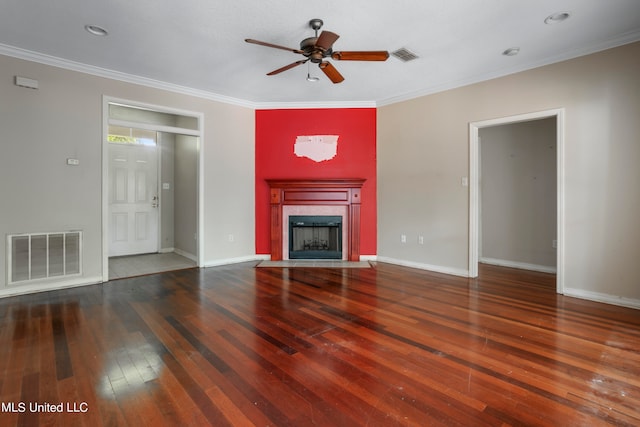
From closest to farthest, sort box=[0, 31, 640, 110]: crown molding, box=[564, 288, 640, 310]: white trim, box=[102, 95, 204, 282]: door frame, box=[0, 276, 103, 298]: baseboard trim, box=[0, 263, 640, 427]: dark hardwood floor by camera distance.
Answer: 1. box=[0, 263, 640, 427]: dark hardwood floor
2. box=[564, 288, 640, 310]: white trim
3. box=[0, 31, 640, 110]: crown molding
4. box=[0, 276, 103, 298]: baseboard trim
5. box=[102, 95, 204, 282]: door frame

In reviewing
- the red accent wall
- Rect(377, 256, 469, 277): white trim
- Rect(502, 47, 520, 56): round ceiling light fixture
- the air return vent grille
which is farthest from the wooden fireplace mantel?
the air return vent grille

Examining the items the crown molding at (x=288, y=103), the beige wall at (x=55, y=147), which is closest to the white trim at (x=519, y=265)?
the crown molding at (x=288, y=103)

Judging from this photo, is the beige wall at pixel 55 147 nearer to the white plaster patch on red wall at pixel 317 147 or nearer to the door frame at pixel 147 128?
the door frame at pixel 147 128

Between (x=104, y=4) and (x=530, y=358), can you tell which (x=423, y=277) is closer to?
(x=530, y=358)

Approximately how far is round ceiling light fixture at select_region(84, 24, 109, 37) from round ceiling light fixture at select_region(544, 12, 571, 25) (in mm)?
4149

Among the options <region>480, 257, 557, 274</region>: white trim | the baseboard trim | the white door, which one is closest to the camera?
the baseboard trim

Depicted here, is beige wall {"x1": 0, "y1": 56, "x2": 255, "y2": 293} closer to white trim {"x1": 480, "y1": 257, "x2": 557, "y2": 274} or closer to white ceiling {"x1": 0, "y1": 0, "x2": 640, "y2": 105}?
white ceiling {"x1": 0, "y1": 0, "x2": 640, "y2": 105}

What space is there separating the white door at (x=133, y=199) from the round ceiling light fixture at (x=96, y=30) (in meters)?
2.83

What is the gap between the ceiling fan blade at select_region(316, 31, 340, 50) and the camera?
2.51 m

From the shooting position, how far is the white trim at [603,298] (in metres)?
3.05

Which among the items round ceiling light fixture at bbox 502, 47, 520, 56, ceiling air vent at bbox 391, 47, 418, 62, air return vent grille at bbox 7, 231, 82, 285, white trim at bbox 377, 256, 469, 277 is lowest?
white trim at bbox 377, 256, 469, 277

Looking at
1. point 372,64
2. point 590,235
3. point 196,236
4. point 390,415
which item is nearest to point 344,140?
point 372,64

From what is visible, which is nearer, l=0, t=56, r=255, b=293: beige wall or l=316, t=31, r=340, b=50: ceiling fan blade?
l=316, t=31, r=340, b=50: ceiling fan blade

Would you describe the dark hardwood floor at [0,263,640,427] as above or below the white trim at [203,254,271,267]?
below
